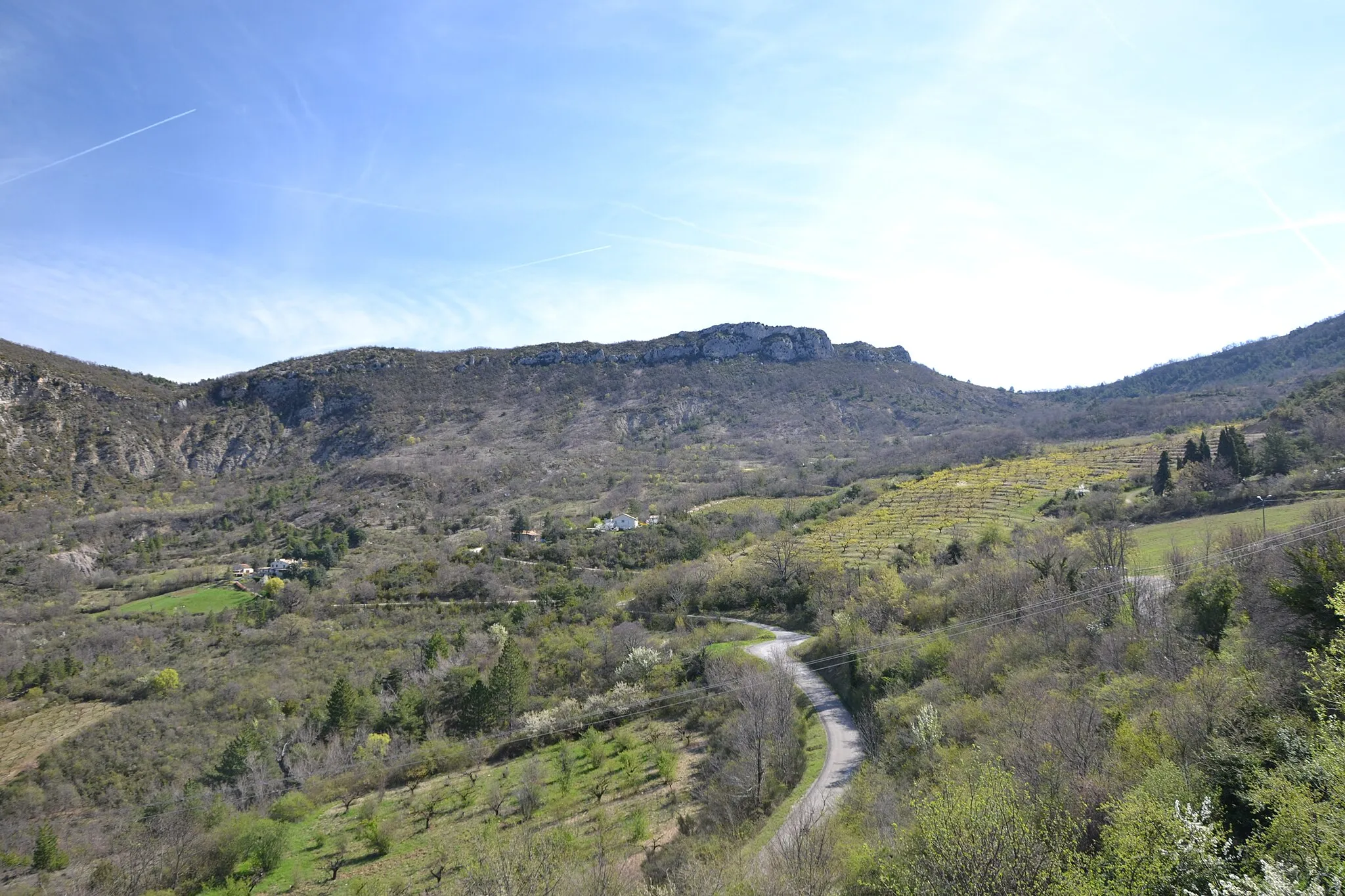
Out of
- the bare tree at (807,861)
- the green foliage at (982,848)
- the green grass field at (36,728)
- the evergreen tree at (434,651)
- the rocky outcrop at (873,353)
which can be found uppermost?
the rocky outcrop at (873,353)

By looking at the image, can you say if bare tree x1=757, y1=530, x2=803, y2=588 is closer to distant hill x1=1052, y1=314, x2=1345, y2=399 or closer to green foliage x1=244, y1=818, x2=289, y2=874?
green foliage x1=244, y1=818, x2=289, y2=874

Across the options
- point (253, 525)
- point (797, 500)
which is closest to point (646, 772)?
point (797, 500)

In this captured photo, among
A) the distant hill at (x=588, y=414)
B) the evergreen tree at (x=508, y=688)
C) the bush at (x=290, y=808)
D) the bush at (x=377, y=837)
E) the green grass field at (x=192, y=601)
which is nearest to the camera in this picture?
the bush at (x=377, y=837)

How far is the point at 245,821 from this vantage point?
23.6 m

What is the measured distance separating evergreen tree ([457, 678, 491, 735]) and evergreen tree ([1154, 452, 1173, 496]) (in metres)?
54.7

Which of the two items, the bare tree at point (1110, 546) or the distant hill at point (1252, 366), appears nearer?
the bare tree at point (1110, 546)

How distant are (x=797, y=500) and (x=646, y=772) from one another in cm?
5525

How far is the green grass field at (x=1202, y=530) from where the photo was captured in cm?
3356

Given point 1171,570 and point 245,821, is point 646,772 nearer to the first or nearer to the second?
point 245,821

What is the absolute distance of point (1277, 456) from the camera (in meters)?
47.5

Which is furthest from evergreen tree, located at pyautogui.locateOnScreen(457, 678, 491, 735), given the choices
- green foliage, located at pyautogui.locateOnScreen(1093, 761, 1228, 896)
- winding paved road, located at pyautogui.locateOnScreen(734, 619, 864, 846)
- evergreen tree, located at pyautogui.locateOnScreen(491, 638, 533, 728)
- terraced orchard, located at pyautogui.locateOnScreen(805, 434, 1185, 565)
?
green foliage, located at pyautogui.locateOnScreen(1093, 761, 1228, 896)

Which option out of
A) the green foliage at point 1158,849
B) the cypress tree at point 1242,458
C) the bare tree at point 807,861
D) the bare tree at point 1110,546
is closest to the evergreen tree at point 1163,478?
the cypress tree at point 1242,458

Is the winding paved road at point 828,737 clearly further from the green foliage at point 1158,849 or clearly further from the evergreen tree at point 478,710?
the evergreen tree at point 478,710

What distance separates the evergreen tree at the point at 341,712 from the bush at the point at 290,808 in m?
6.67
